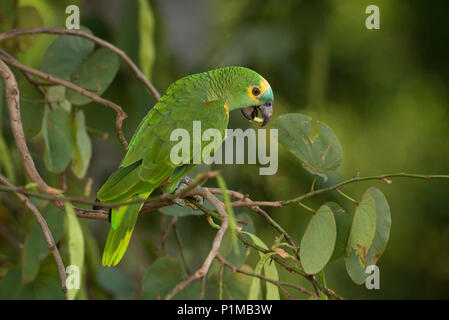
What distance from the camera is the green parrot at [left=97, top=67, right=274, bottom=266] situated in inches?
31.7

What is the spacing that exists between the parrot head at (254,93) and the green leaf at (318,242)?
0.29 meters

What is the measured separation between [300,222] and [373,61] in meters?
1.10

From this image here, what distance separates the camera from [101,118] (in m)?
1.89

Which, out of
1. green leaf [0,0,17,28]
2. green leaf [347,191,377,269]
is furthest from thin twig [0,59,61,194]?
green leaf [0,0,17,28]

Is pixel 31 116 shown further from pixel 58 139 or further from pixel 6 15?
pixel 6 15

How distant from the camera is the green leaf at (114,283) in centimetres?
161

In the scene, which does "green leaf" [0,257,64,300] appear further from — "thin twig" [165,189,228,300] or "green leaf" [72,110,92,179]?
"thin twig" [165,189,228,300]

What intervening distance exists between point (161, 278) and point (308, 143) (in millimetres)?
489

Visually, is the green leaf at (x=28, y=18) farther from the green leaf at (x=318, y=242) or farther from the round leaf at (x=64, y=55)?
the green leaf at (x=318, y=242)

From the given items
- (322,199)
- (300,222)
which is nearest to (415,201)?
(300,222)

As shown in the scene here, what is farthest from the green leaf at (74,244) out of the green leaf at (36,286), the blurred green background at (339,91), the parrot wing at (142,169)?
the blurred green background at (339,91)

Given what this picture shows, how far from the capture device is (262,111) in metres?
1.08

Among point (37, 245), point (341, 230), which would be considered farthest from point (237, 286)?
point (37, 245)

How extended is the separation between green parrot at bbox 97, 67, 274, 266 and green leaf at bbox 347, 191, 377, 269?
26 centimetres
